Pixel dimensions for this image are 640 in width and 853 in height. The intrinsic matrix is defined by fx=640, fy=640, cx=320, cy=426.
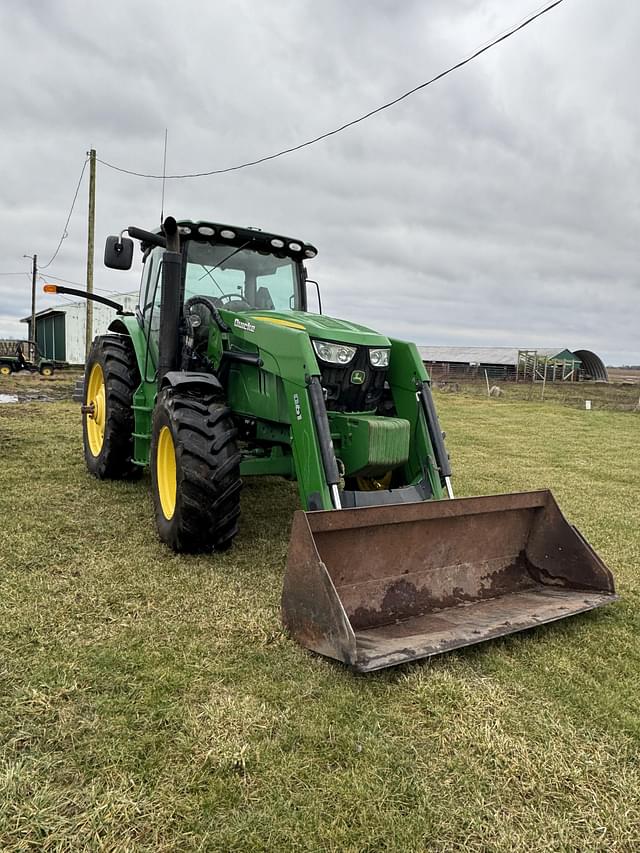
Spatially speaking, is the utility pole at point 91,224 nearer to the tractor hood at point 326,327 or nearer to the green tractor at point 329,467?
the green tractor at point 329,467

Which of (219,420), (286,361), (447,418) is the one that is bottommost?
(447,418)

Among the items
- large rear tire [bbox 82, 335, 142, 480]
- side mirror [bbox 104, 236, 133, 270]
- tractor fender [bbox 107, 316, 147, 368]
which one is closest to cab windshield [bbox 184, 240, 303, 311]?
side mirror [bbox 104, 236, 133, 270]

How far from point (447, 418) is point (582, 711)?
13.5m

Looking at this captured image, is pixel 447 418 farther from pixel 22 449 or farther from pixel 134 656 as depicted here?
pixel 134 656

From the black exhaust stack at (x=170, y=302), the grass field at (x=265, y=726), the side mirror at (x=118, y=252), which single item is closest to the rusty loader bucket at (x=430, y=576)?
the grass field at (x=265, y=726)

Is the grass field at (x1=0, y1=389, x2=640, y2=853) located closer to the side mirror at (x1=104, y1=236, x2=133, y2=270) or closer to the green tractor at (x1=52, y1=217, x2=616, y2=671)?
the green tractor at (x1=52, y1=217, x2=616, y2=671)

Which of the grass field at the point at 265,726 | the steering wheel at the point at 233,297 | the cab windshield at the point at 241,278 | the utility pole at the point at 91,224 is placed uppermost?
the utility pole at the point at 91,224

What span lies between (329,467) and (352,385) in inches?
35.0

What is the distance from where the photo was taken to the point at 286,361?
4.15m

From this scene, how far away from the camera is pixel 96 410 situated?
22.9 ft

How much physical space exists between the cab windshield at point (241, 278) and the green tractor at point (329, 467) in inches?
0.4

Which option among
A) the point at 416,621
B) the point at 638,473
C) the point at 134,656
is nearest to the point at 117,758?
the point at 134,656

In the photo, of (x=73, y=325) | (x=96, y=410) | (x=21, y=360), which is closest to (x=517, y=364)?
(x=73, y=325)

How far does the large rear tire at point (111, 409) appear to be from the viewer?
6.13 metres
